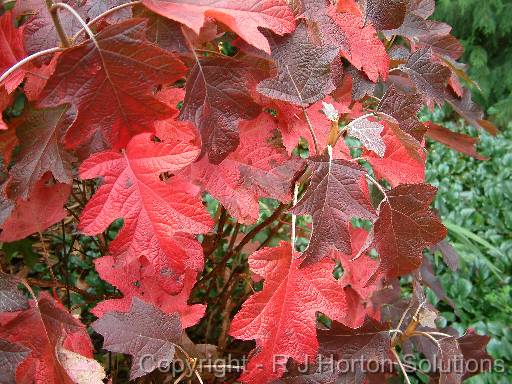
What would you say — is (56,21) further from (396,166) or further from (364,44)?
(396,166)

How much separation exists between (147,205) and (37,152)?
19cm

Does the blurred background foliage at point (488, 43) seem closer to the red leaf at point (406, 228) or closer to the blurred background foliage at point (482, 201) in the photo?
the blurred background foliage at point (482, 201)

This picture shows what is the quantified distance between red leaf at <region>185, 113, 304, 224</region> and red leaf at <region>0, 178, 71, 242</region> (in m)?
0.27

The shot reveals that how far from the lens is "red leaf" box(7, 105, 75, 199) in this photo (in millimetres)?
762

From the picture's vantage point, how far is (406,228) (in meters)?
0.75

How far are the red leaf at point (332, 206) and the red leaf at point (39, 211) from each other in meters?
0.46

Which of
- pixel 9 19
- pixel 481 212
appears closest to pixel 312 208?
pixel 9 19

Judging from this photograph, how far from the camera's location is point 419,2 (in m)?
1.14

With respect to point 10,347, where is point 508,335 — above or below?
below

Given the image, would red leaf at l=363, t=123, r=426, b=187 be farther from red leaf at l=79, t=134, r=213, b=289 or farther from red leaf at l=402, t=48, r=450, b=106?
red leaf at l=79, t=134, r=213, b=289

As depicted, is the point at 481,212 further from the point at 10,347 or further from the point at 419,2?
the point at 10,347

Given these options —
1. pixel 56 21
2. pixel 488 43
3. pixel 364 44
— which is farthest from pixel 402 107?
pixel 488 43

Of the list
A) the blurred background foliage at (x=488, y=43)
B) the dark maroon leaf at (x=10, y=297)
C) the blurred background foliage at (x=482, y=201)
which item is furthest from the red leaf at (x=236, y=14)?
the blurred background foliage at (x=488, y=43)

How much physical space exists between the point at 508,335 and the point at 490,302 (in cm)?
18
